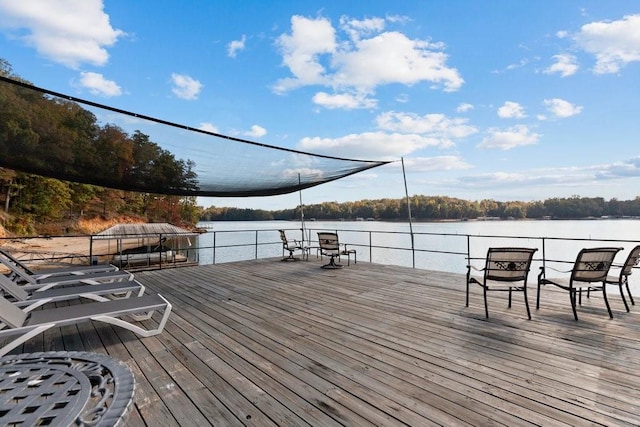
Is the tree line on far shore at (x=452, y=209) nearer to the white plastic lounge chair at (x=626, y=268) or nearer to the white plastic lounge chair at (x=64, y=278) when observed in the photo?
the white plastic lounge chair at (x=64, y=278)

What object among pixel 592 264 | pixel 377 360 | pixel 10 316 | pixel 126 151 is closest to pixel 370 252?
pixel 592 264

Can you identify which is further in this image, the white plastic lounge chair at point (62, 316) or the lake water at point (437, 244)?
the lake water at point (437, 244)

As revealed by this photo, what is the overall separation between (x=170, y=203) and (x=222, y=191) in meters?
38.3

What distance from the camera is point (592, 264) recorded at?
3.20 meters

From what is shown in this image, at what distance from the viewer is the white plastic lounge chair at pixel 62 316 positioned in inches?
91.1

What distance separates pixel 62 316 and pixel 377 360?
251cm

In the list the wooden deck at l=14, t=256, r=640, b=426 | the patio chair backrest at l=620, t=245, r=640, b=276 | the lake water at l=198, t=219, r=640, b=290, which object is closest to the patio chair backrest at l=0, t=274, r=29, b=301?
the wooden deck at l=14, t=256, r=640, b=426

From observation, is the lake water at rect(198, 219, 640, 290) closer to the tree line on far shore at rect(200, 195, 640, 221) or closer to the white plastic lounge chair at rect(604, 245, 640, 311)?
the white plastic lounge chair at rect(604, 245, 640, 311)

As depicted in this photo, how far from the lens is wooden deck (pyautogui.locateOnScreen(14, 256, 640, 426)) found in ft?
5.66

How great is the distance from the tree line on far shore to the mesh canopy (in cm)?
1263

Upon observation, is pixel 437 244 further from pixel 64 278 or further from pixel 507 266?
pixel 64 278

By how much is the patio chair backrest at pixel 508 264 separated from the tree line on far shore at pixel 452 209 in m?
15.0

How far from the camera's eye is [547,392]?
6.22ft

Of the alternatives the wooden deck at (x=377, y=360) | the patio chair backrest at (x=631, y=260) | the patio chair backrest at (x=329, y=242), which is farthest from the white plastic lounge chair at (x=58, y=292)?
the patio chair backrest at (x=631, y=260)
